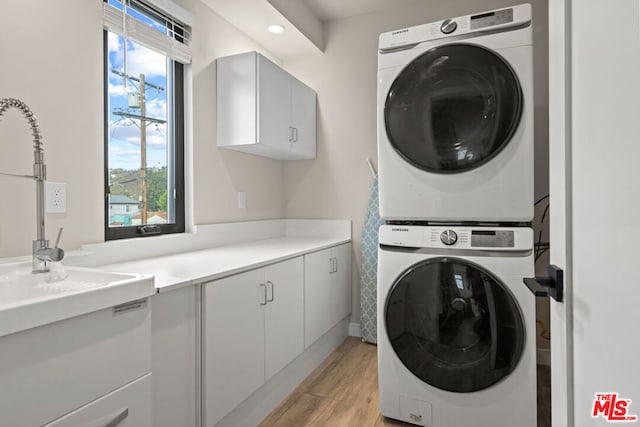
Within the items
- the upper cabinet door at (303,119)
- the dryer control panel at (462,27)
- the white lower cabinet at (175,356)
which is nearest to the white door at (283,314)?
the white lower cabinet at (175,356)

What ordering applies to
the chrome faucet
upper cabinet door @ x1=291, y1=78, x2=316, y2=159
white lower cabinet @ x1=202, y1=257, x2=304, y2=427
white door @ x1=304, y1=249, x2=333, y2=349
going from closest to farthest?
the chrome faucet → white lower cabinet @ x1=202, y1=257, x2=304, y2=427 → white door @ x1=304, y1=249, x2=333, y2=349 → upper cabinet door @ x1=291, y1=78, x2=316, y2=159

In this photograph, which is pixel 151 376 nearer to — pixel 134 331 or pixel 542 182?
pixel 134 331

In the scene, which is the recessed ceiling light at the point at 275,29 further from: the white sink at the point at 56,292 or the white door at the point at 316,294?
the white sink at the point at 56,292

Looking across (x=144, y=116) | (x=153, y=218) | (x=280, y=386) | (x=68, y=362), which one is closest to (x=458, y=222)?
(x=280, y=386)

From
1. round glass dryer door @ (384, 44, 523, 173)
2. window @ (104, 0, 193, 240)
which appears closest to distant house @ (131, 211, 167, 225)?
window @ (104, 0, 193, 240)

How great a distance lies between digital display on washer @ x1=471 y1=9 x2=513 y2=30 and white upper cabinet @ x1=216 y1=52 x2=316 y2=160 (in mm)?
1256

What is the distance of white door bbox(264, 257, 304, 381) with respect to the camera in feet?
5.85

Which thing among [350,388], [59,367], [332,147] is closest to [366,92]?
[332,147]

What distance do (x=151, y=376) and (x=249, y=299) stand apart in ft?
1.83

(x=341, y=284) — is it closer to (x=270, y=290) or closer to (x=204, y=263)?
(x=270, y=290)

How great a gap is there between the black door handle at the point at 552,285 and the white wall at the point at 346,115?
2160 mm

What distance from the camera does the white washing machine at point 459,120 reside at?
1.54 m

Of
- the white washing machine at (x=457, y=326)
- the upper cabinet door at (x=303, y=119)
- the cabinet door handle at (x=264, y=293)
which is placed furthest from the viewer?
the upper cabinet door at (x=303, y=119)

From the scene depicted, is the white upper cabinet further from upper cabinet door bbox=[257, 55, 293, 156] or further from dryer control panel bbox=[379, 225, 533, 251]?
dryer control panel bbox=[379, 225, 533, 251]
